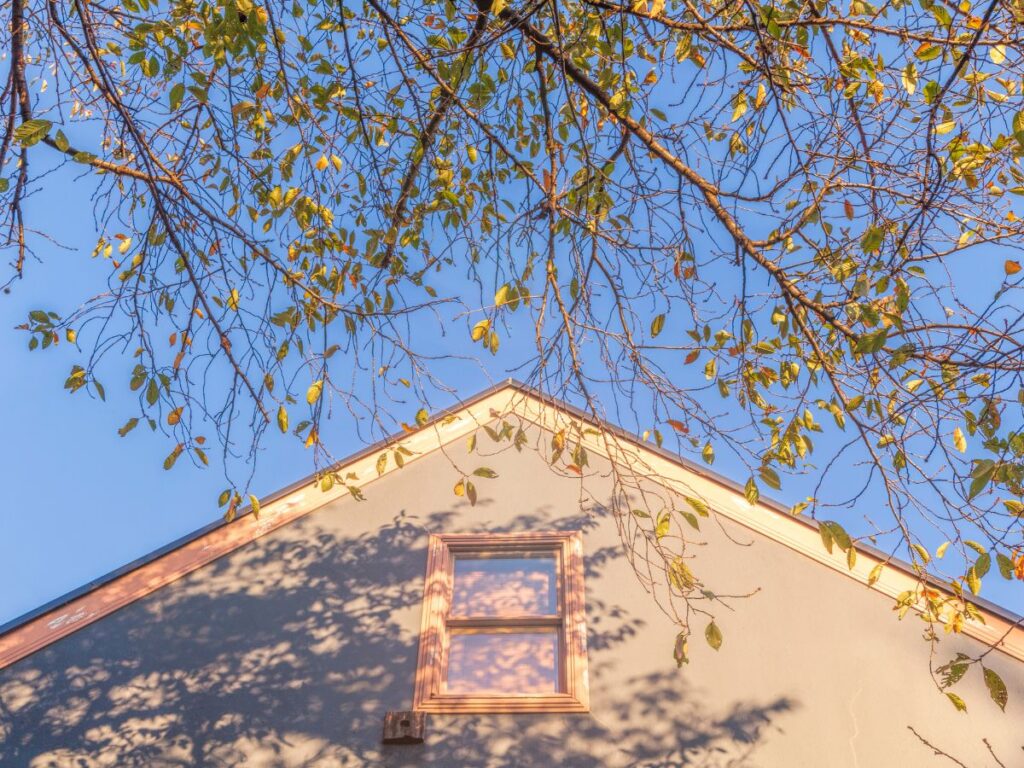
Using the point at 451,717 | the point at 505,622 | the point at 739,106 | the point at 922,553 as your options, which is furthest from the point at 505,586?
the point at 739,106

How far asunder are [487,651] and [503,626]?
0.20 metres

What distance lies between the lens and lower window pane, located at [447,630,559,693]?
5324 millimetres

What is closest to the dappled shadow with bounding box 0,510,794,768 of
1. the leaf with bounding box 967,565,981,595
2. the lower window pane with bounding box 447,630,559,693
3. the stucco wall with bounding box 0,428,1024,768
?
the stucco wall with bounding box 0,428,1024,768

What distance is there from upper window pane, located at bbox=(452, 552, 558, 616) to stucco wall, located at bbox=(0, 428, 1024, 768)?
0.25 m

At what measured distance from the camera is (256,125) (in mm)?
3975

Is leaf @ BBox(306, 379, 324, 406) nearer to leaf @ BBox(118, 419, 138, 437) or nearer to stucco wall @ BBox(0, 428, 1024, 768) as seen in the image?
leaf @ BBox(118, 419, 138, 437)

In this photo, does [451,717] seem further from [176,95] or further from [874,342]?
[176,95]

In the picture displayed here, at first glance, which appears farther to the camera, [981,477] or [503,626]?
[503,626]

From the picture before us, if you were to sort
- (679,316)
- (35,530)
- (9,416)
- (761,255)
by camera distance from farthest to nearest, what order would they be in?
(35,530)
(9,416)
(679,316)
(761,255)

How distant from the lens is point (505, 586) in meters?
5.86

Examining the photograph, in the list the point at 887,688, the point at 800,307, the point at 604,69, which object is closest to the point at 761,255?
the point at 800,307

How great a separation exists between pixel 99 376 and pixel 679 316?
242cm

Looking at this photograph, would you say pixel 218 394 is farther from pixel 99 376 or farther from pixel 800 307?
pixel 800 307

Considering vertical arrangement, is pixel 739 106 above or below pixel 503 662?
above
